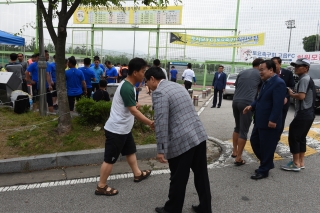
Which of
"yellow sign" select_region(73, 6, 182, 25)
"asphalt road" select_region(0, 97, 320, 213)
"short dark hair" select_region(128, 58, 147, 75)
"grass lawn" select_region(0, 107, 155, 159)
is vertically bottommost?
"asphalt road" select_region(0, 97, 320, 213)

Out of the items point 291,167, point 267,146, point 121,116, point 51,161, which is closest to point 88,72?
point 51,161

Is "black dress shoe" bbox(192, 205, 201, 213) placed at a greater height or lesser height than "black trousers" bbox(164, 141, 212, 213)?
lesser

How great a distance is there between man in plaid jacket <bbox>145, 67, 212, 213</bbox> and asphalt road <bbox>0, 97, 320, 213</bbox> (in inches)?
17.6

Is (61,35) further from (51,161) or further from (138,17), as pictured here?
(138,17)

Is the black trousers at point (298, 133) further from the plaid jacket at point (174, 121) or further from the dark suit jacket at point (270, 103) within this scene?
the plaid jacket at point (174, 121)

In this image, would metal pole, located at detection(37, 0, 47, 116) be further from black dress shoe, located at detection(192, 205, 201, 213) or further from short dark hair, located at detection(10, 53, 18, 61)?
black dress shoe, located at detection(192, 205, 201, 213)

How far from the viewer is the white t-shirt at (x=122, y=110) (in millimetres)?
3277

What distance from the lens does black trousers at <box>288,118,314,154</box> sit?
4.30 metres

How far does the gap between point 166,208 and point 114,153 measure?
3.19ft

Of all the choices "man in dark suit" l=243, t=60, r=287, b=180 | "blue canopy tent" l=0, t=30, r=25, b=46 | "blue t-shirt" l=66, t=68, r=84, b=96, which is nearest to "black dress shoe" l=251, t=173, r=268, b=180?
"man in dark suit" l=243, t=60, r=287, b=180

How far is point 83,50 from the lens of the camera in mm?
18375

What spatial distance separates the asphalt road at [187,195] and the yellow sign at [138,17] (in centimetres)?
1317

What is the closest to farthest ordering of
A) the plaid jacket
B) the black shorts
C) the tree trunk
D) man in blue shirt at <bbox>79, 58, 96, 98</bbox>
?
the plaid jacket, the black shorts, the tree trunk, man in blue shirt at <bbox>79, 58, 96, 98</bbox>

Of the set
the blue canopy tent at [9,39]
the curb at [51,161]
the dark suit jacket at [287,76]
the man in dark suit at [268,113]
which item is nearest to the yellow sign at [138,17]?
the blue canopy tent at [9,39]
